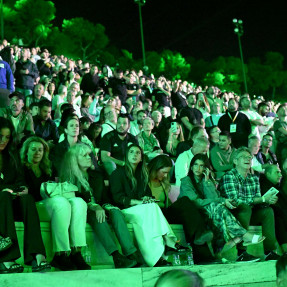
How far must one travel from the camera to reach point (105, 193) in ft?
18.9

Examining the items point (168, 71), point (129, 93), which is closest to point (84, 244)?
point (129, 93)

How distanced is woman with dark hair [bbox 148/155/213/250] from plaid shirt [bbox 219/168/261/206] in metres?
0.63

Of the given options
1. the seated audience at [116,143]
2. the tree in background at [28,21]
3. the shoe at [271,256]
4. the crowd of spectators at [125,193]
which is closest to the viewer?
the crowd of spectators at [125,193]

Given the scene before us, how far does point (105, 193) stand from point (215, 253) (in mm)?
1365

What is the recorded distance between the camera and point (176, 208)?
19.4 ft

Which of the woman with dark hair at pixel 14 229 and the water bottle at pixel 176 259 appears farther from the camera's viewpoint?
the water bottle at pixel 176 259

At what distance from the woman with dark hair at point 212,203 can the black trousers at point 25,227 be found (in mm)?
2074

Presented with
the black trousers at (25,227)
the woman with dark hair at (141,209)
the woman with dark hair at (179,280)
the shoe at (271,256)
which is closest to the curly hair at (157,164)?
the woman with dark hair at (141,209)

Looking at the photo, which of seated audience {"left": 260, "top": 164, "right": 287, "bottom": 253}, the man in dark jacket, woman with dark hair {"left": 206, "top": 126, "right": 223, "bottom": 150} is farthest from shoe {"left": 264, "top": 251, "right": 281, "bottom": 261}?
the man in dark jacket

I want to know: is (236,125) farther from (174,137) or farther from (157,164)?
(157,164)

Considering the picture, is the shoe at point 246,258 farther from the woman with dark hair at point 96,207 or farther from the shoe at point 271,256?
the woman with dark hair at point 96,207

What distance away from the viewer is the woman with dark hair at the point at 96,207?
506 centimetres

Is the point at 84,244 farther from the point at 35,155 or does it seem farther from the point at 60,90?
the point at 60,90

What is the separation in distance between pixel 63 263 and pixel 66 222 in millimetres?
363
